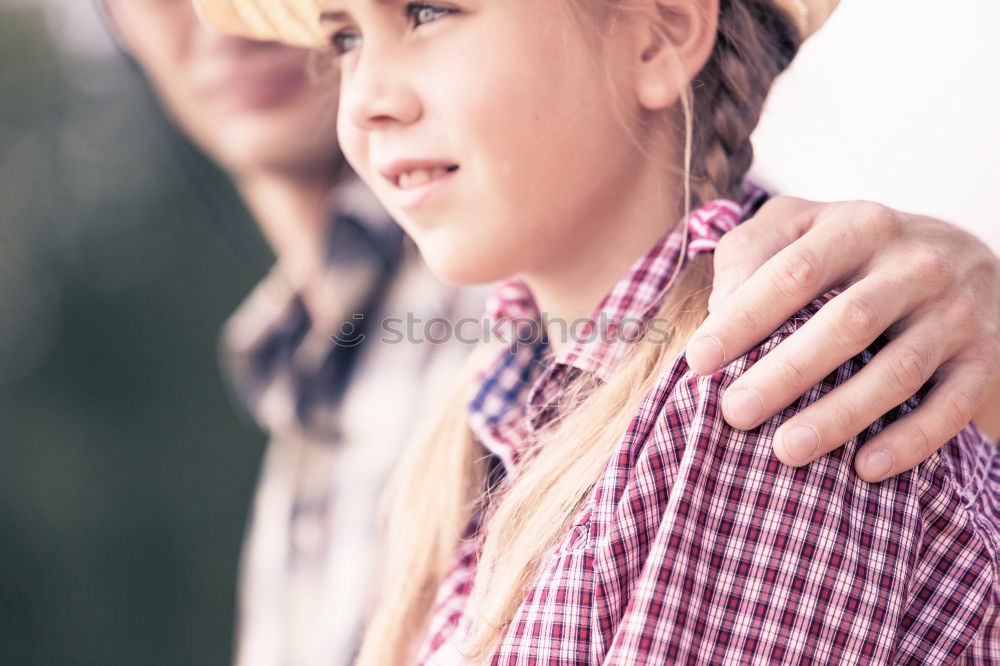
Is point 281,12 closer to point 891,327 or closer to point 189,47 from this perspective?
point 891,327

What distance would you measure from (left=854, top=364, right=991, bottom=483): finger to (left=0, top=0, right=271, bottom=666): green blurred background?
1.42 m

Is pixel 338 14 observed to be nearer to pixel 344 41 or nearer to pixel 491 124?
pixel 344 41

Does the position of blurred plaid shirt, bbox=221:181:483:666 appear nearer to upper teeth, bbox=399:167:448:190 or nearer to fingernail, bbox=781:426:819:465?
upper teeth, bbox=399:167:448:190

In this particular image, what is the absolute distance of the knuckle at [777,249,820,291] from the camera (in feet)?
1.62

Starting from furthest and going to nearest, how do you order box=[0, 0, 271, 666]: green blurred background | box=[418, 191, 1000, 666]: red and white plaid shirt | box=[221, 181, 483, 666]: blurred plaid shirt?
1. box=[0, 0, 271, 666]: green blurred background
2. box=[221, 181, 483, 666]: blurred plaid shirt
3. box=[418, 191, 1000, 666]: red and white plaid shirt

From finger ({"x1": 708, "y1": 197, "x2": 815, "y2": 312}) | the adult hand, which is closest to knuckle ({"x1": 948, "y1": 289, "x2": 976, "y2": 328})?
the adult hand

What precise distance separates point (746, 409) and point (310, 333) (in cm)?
100

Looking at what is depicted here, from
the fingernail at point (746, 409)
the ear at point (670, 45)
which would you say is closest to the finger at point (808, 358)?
the fingernail at point (746, 409)

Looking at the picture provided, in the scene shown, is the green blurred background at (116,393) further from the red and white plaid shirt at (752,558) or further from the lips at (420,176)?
the red and white plaid shirt at (752,558)

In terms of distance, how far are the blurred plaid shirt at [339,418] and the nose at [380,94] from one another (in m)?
0.55

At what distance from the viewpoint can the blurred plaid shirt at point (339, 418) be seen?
1177 mm

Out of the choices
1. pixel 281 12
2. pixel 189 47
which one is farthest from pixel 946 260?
pixel 189 47

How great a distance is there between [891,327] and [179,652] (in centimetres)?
162

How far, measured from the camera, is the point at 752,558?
45 centimetres
